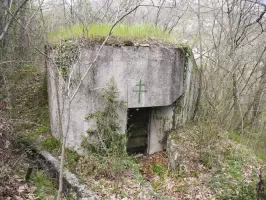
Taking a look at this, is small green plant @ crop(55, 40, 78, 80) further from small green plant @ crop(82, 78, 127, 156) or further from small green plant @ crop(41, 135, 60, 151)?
small green plant @ crop(41, 135, 60, 151)

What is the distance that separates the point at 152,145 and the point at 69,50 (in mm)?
3546

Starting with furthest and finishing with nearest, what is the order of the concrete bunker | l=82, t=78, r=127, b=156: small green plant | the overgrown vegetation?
l=82, t=78, r=127, b=156: small green plant → the concrete bunker → the overgrown vegetation

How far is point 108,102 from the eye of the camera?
6406 millimetres

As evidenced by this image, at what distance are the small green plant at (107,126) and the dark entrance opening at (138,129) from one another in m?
1.04

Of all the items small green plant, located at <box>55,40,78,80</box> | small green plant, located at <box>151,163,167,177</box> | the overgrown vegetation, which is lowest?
small green plant, located at <box>151,163,167,177</box>

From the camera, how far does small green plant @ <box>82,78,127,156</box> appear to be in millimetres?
6340

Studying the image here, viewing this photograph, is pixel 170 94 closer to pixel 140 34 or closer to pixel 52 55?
pixel 140 34

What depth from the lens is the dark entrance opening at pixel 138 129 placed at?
24.8 ft

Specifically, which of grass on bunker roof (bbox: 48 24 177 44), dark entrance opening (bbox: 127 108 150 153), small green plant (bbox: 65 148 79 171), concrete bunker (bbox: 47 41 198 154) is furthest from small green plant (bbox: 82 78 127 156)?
grass on bunker roof (bbox: 48 24 177 44)

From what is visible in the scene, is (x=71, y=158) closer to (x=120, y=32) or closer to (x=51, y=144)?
(x=51, y=144)

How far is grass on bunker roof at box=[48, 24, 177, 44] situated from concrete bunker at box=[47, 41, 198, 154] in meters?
0.38

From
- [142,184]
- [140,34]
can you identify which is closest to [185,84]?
[140,34]

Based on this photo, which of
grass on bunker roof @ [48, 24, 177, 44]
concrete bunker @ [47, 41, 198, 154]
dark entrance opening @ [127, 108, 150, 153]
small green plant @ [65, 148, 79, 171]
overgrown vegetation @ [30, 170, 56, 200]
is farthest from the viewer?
dark entrance opening @ [127, 108, 150, 153]

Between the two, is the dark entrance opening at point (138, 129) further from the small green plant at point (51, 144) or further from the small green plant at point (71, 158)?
the small green plant at point (51, 144)
